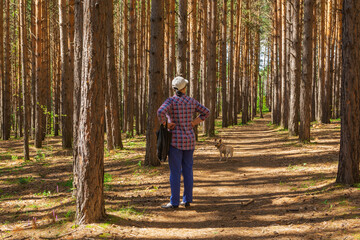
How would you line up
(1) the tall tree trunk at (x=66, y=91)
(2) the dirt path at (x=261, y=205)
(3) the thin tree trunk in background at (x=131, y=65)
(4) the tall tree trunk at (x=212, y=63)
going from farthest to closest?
(3) the thin tree trunk in background at (x=131, y=65), (4) the tall tree trunk at (x=212, y=63), (1) the tall tree trunk at (x=66, y=91), (2) the dirt path at (x=261, y=205)

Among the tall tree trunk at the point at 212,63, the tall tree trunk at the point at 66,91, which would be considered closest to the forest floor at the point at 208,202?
the tall tree trunk at the point at 66,91

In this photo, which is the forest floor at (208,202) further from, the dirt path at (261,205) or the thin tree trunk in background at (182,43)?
the thin tree trunk in background at (182,43)

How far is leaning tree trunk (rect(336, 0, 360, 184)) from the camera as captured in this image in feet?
17.9

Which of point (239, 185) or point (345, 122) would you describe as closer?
point (345, 122)

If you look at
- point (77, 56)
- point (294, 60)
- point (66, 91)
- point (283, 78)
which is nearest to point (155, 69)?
point (77, 56)

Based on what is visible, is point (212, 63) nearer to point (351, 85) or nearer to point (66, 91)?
point (66, 91)

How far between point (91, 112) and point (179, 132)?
150 cm

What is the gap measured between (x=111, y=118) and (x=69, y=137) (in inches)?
112

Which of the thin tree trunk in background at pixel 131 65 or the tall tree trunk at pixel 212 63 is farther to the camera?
the thin tree trunk in background at pixel 131 65

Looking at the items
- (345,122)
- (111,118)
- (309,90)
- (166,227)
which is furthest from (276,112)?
(166,227)

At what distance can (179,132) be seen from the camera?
16.6ft

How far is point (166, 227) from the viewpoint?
4.54 meters

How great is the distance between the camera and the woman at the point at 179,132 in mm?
5016

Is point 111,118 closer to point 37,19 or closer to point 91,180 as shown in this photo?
point 37,19
